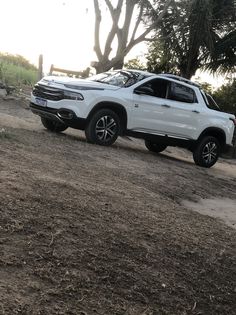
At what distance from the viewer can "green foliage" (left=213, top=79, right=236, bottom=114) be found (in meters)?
22.5

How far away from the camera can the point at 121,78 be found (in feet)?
38.6

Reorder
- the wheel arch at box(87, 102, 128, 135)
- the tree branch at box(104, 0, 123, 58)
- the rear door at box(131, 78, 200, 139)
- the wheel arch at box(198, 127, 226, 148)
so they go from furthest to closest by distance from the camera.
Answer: the tree branch at box(104, 0, 123, 58), the wheel arch at box(198, 127, 226, 148), the rear door at box(131, 78, 200, 139), the wheel arch at box(87, 102, 128, 135)

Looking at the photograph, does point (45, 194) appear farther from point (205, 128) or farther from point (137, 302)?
point (205, 128)

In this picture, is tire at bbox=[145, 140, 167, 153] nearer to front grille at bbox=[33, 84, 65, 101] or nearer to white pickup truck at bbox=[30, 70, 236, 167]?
white pickup truck at bbox=[30, 70, 236, 167]

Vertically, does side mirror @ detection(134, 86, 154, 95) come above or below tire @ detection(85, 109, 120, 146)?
above

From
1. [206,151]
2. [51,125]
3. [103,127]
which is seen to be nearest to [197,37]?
[206,151]

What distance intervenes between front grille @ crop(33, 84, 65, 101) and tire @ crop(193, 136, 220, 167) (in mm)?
3877

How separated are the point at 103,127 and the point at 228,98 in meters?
12.9

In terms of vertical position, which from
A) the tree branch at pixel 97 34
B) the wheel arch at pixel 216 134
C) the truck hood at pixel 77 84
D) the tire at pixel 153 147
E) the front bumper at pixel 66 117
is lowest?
the tire at pixel 153 147

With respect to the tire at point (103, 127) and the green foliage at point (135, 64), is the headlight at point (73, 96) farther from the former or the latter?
the green foliage at point (135, 64)

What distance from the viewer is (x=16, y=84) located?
→ 1855 cm

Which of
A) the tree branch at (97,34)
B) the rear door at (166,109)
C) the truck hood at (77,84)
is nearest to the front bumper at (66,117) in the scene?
the truck hood at (77,84)

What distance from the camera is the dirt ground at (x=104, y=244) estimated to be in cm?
370

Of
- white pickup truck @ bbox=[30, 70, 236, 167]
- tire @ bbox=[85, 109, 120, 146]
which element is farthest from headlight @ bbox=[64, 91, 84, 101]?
tire @ bbox=[85, 109, 120, 146]
